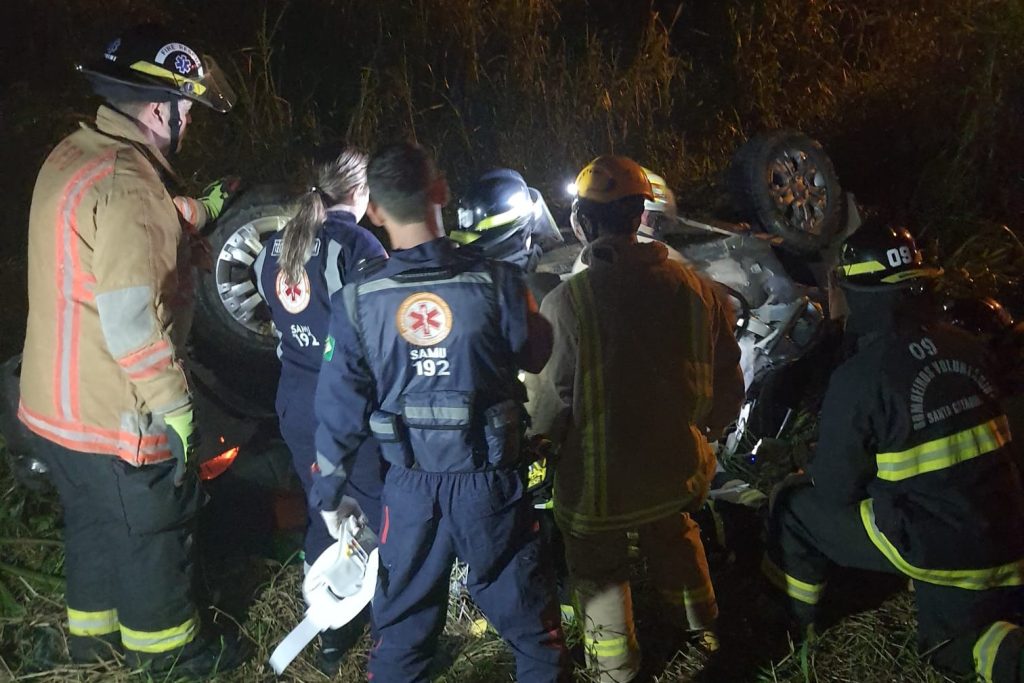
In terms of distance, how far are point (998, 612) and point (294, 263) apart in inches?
105

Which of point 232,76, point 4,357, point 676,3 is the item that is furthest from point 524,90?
point 4,357

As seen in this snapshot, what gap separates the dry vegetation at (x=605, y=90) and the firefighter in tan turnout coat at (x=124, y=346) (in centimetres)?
282

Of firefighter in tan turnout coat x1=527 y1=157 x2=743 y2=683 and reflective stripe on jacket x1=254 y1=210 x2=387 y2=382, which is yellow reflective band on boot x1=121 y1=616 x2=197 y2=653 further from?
firefighter in tan turnout coat x1=527 y1=157 x2=743 y2=683

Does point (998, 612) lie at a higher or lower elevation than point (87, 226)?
lower

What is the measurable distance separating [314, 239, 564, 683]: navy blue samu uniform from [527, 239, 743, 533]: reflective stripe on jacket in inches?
10.9

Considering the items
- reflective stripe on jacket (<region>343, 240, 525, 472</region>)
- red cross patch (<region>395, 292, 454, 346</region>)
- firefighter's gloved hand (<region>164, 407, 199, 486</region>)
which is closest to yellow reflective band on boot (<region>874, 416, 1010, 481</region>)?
reflective stripe on jacket (<region>343, 240, 525, 472</region>)

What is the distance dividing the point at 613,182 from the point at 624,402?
0.71 m

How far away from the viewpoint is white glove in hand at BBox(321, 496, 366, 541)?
275cm

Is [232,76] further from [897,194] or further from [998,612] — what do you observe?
[998,612]

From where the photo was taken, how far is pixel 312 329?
10.3 feet

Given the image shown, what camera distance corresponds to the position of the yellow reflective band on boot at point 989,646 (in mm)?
2893

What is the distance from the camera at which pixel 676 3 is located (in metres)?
9.59

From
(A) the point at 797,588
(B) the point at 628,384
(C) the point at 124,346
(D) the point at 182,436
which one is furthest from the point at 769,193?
(C) the point at 124,346

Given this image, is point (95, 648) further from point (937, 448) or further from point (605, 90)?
point (605, 90)
